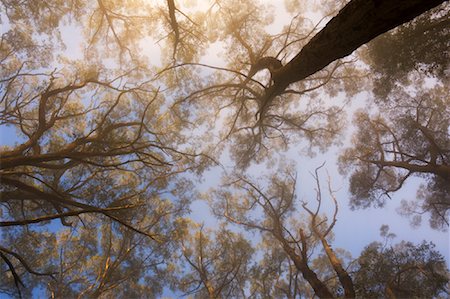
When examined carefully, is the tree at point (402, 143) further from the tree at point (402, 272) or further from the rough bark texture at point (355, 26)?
the rough bark texture at point (355, 26)

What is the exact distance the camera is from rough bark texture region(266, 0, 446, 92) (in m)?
2.45

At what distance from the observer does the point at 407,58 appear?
6895mm

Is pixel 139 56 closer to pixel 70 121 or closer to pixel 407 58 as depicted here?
pixel 70 121

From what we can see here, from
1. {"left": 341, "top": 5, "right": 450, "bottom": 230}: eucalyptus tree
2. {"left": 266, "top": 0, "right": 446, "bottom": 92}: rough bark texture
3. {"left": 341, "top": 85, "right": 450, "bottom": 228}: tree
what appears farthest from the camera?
{"left": 341, "top": 85, "right": 450, "bottom": 228}: tree

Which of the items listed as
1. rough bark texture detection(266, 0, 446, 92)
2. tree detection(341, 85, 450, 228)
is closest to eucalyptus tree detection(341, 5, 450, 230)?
tree detection(341, 85, 450, 228)

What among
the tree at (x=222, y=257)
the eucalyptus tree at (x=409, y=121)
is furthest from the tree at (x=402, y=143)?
the tree at (x=222, y=257)

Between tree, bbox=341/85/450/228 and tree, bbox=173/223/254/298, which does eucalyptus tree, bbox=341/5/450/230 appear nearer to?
tree, bbox=341/85/450/228

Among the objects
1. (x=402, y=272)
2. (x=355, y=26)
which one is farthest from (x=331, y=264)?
(x=355, y=26)

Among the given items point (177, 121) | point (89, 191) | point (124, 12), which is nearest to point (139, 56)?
point (124, 12)

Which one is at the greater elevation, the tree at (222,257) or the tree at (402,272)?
the tree at (222,257)

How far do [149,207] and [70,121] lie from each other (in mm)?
4873

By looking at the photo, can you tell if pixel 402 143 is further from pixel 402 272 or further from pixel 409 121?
pixel 402 272

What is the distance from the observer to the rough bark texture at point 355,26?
245 cm

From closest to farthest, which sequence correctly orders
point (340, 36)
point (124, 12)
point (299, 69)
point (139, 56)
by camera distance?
1. point (340, 36)
2. point (299, 69)
3. point (124, 12)
4. point (139, 56)
